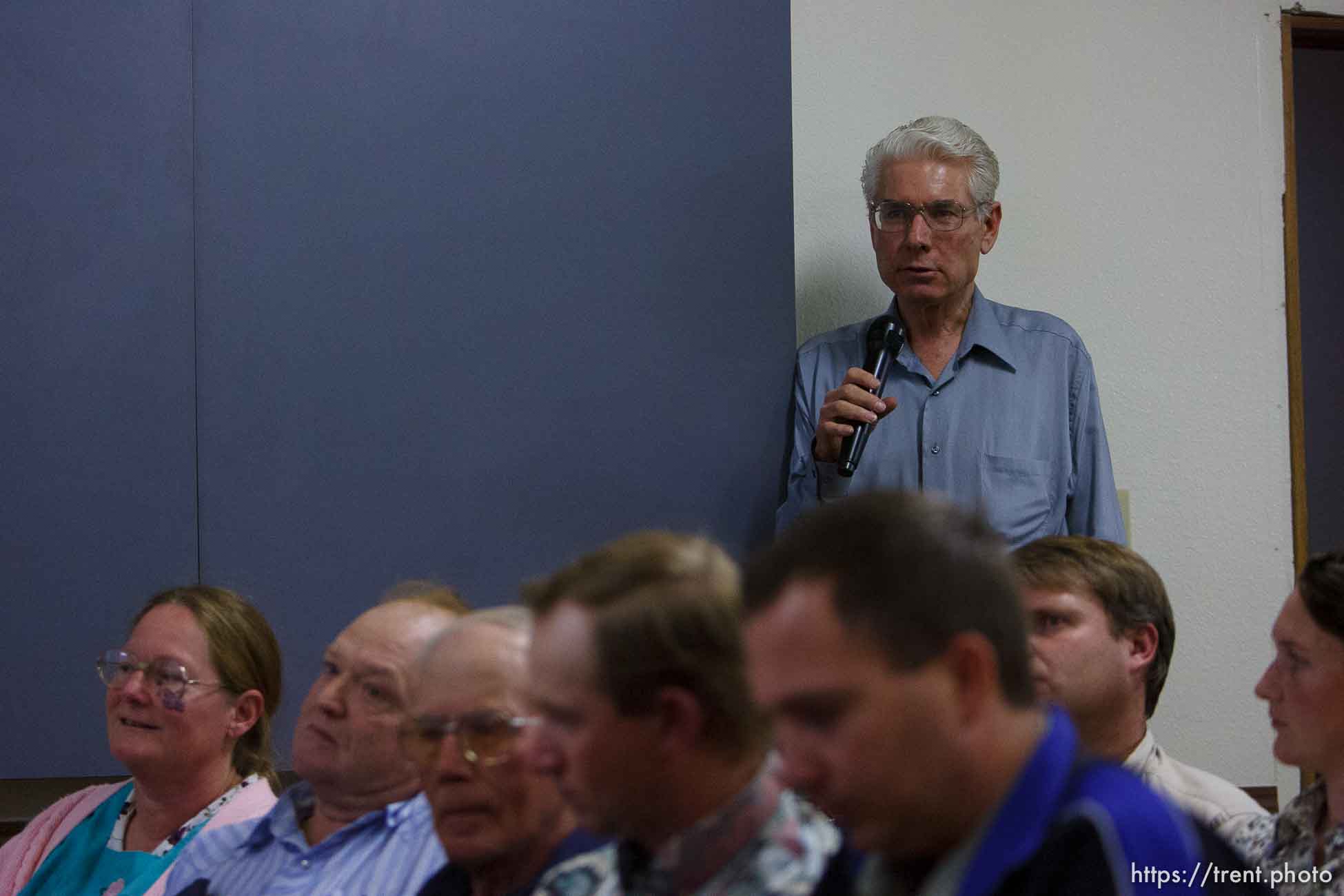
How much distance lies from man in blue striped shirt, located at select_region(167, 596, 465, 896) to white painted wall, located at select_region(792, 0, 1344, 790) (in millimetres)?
1553

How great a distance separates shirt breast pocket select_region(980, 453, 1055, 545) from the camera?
2.76m

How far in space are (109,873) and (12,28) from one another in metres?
1.44

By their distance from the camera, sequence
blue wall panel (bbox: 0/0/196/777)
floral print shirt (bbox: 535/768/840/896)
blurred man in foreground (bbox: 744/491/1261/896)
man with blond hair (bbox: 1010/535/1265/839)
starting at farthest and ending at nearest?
blue wall panel (bbox: 0/0/196/777) → man with blond hair (bbox: 1010/535/1265/839) → floral print shirt (bbox: 535/768/840/896) → blurred man in foreground (bbox: 744/491/1261/896)

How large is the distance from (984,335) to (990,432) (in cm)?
19

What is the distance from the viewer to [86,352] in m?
2.57

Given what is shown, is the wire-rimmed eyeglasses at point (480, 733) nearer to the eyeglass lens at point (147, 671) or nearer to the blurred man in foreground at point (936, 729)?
the blurred man in foreground at point (936, 729)

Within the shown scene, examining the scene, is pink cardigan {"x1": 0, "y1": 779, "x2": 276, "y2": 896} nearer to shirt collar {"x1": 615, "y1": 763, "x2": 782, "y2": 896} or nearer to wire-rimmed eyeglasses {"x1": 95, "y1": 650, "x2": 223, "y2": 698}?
wire-rimmed eyeglasses {"x1": 95, "y1": 650, "x2": 223, "y2": 698}

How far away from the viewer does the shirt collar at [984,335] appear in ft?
9.36

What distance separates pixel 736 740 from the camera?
1113 mm

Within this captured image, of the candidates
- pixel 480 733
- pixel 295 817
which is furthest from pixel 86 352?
pixel 480 733

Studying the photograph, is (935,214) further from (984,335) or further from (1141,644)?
(1141,644)

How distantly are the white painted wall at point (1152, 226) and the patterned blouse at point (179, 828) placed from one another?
156 centimetres

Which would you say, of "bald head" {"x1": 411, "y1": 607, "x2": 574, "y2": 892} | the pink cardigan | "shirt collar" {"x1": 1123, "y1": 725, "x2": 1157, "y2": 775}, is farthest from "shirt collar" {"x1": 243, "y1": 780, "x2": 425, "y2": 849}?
"shirt collar" {"x1": 1123, "y1": 725, "x2": 1157, "y2": 775}

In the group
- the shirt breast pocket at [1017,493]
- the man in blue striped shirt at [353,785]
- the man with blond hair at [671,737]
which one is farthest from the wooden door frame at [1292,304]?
the man with blond hair at [671,737]
